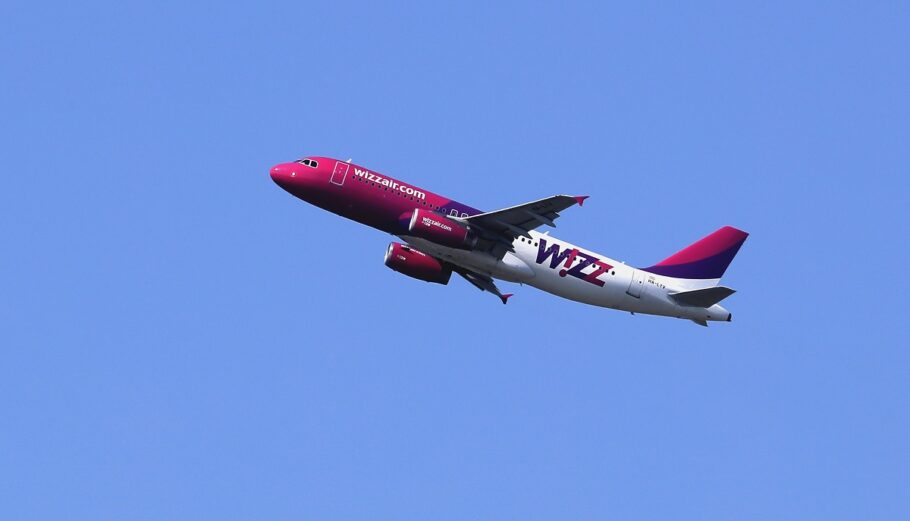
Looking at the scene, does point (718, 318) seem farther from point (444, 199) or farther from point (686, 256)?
point (444, 199)

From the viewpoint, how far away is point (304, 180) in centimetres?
6275

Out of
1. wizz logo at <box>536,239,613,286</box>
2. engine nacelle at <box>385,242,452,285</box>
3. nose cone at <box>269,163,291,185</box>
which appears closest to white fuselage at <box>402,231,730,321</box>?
wizz logo at <box>536,239,613,286</box>

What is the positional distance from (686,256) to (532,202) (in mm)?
13457

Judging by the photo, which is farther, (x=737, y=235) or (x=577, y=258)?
(x=737, y=235)

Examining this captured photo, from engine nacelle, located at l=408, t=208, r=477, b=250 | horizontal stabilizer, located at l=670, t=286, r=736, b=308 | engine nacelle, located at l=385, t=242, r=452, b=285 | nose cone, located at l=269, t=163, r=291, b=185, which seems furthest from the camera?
engine nacelle, located at l=385, t=242, r=452, b=285

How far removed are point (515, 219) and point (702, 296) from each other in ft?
36.2

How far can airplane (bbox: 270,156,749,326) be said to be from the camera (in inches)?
2452

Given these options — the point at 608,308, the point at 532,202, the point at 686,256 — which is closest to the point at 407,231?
the point at 532,202

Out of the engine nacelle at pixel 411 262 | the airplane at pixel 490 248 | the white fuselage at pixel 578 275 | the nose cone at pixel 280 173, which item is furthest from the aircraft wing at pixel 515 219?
the nose cone at pixel 280 173

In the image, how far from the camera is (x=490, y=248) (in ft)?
208

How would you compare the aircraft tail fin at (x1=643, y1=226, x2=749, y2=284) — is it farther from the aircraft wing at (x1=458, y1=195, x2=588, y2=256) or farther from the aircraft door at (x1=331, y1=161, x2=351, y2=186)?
the aircraft door at (x1=331, y1=161, x2=351, y2=186)

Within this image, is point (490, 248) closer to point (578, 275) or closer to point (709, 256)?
point (578, 275)

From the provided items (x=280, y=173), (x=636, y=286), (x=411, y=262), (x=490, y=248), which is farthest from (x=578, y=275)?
(x=280, y=173)

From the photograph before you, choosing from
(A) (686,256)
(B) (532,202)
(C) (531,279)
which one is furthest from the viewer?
(A) (686,256)
